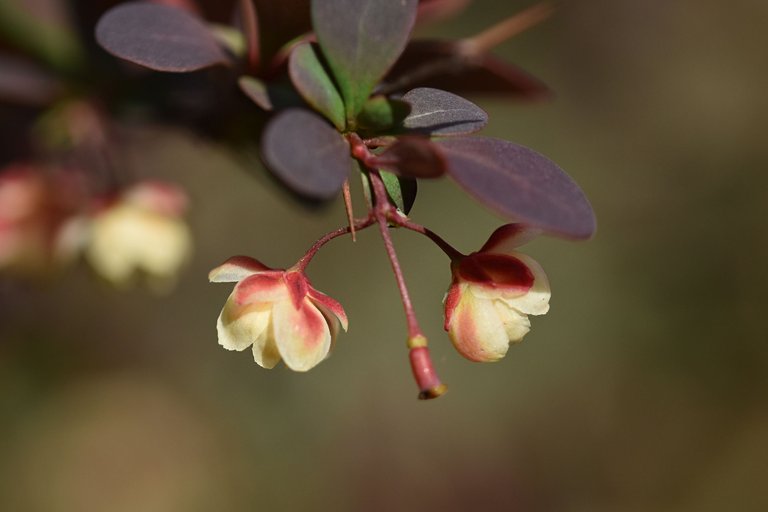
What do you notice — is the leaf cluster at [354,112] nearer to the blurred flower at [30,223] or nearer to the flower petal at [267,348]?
the flower petal at [267,348]

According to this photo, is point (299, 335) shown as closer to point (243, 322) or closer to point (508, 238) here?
point (243, 322)

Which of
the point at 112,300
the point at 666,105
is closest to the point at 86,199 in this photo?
the point at 112,300

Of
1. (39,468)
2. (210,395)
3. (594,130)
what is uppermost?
(594,130)

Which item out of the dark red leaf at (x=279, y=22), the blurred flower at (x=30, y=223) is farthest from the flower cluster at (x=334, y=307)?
the blurred flower at (x=30, y=223)

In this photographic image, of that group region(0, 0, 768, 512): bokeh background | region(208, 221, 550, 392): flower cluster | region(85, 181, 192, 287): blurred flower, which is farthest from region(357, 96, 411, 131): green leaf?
region(0, 0, 768, 512): bokeh background

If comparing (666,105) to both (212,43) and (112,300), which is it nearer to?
(112,300)

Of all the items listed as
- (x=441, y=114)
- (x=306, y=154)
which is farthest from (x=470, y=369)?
(x=306, y=154)
